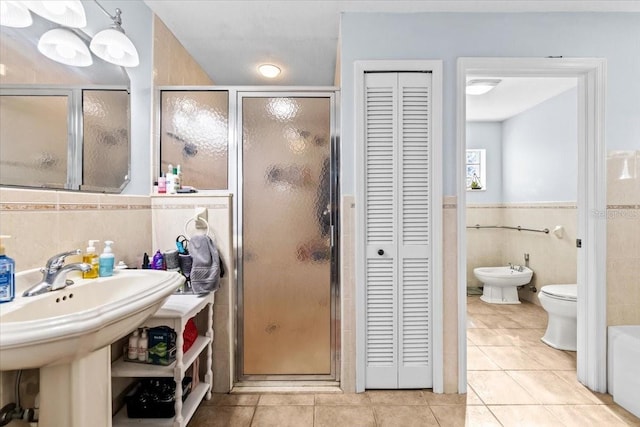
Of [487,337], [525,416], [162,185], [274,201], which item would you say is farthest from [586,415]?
[162,185]

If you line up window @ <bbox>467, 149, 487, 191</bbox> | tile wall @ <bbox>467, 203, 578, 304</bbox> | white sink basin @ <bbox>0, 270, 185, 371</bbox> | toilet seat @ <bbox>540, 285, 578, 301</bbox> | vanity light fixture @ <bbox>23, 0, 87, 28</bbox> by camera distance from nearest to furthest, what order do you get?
white sink basin @ <bbox>0, 270, 185, 371</bbox> < vanity light fixture @ <bbox>23, 0, 87, 28</bbox> < toilet seat @ <bbox>540, 285, 578, 301</bbox> < tile wall @ <bbox>467, 203, 578, 304</bbox> < window @ <bbox>467, 149, 487, 191</bbox>

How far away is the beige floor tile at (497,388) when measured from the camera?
1.95 meters

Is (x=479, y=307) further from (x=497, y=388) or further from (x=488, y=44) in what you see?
(x=488, y=44)

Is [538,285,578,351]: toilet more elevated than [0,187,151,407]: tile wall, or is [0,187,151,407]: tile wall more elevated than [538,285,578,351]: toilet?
[0,187,151,407]: tile wall

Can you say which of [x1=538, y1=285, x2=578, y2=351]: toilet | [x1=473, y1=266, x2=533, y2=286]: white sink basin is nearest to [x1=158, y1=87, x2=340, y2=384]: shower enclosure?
[x1=538, y1=285, x2=578, y2=351]: toilet

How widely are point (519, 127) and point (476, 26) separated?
2.52 meters

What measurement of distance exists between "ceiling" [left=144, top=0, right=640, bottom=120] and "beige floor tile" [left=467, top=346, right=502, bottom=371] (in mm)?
2327

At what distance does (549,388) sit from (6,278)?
2.74 m

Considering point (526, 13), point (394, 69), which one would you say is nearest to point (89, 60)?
point (394, 69)

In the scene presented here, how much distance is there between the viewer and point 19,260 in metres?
1.15

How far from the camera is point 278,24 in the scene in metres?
2.20

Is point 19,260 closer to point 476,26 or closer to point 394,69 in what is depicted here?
point 394,69

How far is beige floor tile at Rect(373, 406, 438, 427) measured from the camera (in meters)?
1.75

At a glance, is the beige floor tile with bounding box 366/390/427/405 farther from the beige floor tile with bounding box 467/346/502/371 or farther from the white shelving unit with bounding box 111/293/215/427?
the white shelving unit with bounding box 111/293/215/427
